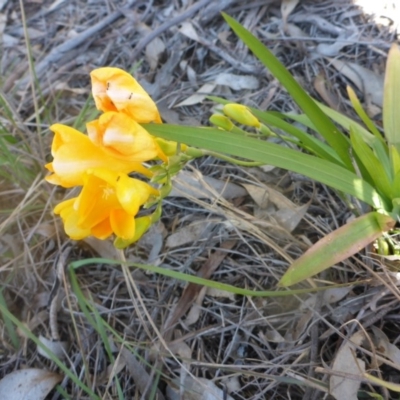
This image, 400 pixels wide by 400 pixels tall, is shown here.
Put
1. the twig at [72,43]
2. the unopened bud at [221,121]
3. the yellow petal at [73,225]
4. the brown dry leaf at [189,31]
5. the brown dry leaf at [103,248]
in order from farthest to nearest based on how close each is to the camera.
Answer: the twig at [72,43] → the brown dry leaf at [189,31] → the brown dry leaf at [103,248] → the unopened bud at [221,121] → the yellow petal at [73,225]

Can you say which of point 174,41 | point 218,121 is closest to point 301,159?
point 218,121

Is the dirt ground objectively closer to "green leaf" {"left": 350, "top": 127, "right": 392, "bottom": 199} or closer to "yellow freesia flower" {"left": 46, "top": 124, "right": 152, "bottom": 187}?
"green leaf" {"left": 350, "top": 127, "right": 392, "bottom": 199}

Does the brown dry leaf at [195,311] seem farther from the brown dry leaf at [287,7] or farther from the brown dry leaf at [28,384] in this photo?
the brown dry leaf at [287,7]

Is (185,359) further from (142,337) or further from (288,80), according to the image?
(288,80)

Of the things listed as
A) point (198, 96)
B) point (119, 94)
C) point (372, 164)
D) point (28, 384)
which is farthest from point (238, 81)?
point (28, 384)

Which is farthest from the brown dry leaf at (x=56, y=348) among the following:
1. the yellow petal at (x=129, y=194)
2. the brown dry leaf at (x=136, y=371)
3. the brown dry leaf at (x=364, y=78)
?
the brown dry leaf at (x=364, y=78)

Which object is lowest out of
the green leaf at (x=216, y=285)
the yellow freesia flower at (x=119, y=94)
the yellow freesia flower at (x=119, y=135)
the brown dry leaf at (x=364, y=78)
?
the green leaf at (x=216, y=285)

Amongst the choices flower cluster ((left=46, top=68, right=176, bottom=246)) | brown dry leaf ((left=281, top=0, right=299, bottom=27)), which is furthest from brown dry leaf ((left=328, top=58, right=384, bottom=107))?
flower cluster ((left=46, top=68, right=176, bottom=246))
